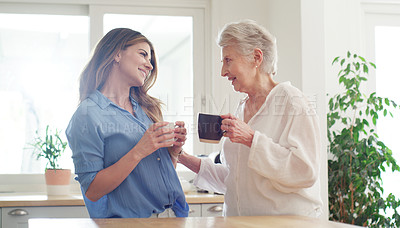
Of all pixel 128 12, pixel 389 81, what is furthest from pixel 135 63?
pixel 389 81

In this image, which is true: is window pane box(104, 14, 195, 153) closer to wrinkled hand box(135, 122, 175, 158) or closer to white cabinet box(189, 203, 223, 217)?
white cabinet box(189, 203, 223, 217)

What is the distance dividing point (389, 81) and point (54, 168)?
9.49 feet

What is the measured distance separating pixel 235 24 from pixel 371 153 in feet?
6.22

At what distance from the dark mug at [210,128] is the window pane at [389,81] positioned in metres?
2.76

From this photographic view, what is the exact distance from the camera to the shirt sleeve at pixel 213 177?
2.15 m

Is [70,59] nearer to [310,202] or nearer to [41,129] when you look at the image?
[41,129]

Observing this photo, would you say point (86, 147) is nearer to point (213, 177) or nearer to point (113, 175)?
point (113, 175)

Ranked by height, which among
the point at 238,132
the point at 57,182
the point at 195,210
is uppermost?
the point at 238,132

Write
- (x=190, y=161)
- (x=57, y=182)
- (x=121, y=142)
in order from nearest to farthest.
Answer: (x=121, y=142), (x=190, y=161), (x=57, y=182)

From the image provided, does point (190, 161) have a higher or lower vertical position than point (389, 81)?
lower

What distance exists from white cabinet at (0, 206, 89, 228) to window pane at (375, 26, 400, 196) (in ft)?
8.74

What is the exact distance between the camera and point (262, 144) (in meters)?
1.77

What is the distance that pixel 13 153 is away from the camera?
147 inches

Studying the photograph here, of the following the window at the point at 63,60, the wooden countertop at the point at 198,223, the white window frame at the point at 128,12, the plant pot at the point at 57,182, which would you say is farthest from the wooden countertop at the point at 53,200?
the wooden countertop at the point at 198,223
